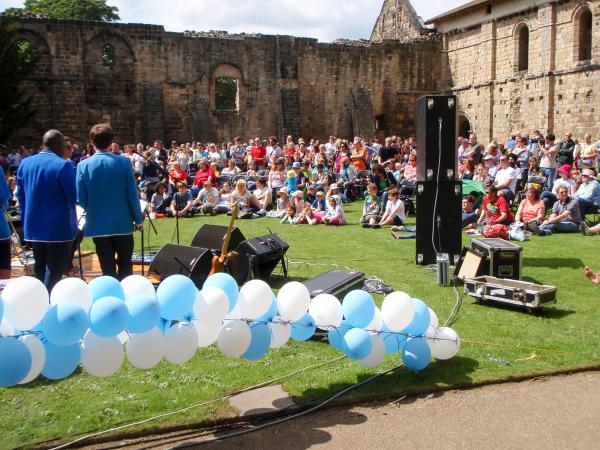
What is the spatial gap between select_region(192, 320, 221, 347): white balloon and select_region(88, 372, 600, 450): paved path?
0.62 metres

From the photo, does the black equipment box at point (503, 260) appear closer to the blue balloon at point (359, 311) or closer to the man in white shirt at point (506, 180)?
the blue balloon at point (359, 311)

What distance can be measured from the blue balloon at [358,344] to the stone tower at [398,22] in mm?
30847

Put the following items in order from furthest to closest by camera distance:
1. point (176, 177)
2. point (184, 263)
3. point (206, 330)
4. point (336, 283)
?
point (176, 177)
point (184, 263)
point (336, 283)
point (206, 330)

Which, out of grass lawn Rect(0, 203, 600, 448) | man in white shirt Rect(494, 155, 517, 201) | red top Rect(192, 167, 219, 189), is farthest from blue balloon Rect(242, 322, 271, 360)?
red top Rect(192, 167, 219, 189)

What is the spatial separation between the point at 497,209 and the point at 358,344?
8.27 m

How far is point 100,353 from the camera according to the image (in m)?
3.94

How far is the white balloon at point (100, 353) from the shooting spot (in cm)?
393

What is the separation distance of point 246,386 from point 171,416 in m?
0.70

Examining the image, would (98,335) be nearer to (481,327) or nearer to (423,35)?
(481,327)

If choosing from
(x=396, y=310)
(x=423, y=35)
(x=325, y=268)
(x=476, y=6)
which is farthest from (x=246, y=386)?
(x=423, y=35)

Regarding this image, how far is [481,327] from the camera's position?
20.6ft

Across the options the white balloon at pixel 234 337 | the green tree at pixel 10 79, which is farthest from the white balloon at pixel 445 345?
the green tree at pixel 10 79

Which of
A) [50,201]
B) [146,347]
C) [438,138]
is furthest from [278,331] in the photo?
[438,138]

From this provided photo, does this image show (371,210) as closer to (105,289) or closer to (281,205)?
(281,205)
